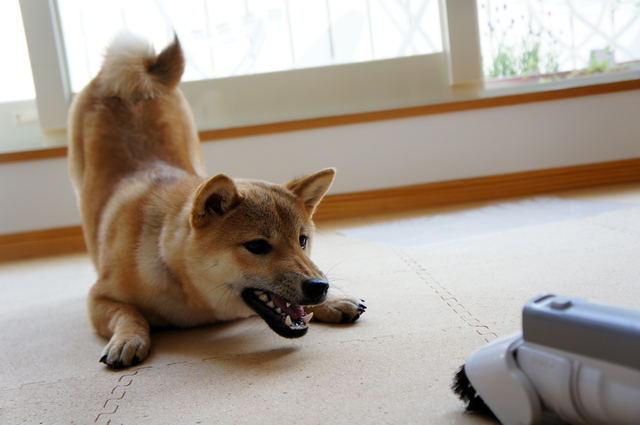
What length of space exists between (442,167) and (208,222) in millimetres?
2081

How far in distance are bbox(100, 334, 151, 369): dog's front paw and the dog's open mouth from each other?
270 millimetres

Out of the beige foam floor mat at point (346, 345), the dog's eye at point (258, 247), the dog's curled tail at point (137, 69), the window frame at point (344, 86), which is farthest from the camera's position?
the window frame at point (344, 86)

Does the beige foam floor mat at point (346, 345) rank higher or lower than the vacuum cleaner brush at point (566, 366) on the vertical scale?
lower

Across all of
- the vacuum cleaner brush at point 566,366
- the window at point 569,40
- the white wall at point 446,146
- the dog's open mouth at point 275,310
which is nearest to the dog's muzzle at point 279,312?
the dog's open mouth at point 275,310

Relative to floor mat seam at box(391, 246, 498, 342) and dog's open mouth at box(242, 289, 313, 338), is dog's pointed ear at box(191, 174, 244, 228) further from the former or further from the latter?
floor mat seam at box(391, 246, 498, 342)

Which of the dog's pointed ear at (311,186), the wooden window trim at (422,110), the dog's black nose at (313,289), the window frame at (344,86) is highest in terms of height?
the window frame at (344,86)

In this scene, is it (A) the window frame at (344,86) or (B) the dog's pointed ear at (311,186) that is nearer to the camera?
(B) the dog's pointed ear at (311,186)

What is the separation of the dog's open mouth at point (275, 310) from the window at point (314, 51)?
2.00 m

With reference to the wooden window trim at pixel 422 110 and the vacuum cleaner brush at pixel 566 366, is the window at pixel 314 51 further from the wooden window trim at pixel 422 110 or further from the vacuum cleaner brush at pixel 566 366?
the vacuum cleaner brush at pixel 566 366

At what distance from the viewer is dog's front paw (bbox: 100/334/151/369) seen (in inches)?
51.4

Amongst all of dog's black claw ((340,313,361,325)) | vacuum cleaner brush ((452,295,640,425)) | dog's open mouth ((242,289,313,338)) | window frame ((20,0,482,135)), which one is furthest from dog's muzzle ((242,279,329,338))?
window frame ((20,0,482,135))

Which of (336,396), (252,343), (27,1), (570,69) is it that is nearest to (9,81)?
(27,1)

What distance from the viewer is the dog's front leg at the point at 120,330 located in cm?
131

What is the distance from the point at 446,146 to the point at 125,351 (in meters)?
2.32
